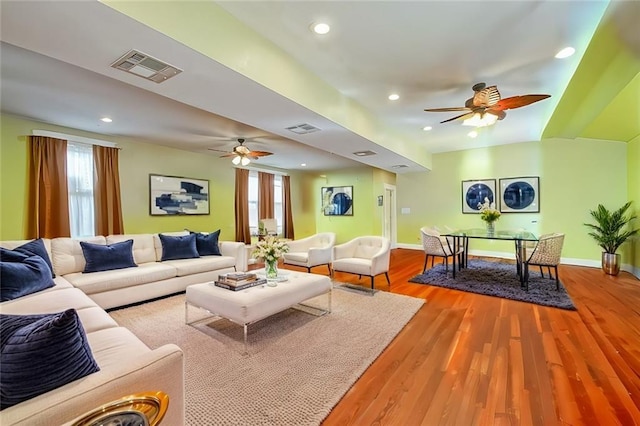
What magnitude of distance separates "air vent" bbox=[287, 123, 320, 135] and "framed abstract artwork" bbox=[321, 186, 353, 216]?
4.91 meters

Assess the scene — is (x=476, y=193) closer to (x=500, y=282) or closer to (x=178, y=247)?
(x=500, y=282)

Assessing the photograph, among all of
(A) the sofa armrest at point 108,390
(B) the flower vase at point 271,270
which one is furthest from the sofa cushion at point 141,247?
(A) the sofa armrest at point 108,390

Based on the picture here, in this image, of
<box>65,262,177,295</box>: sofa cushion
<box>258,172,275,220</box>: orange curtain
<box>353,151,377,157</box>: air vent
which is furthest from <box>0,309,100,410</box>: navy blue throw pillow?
<box>258,172,275,220</box>: orange curtain

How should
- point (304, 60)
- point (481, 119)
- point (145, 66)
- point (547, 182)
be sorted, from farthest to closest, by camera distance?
1. point (547, 182)
2. point (481, 119)
3. point (304, 60)
4. point (145, 66)

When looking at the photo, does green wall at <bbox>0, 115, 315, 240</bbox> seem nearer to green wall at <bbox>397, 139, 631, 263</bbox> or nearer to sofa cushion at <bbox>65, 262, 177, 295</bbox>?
sofa cushion at <bbox>65, 262, 177, 295</bbox>

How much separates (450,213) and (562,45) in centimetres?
517

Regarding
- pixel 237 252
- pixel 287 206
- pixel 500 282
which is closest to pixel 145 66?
pixel 237 252

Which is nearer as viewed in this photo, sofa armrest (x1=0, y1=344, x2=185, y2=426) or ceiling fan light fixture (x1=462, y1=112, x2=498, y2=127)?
sofa armrest (x1=0, y1=344, x2=185, y2=426)

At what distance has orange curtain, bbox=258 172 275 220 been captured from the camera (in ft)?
25.2

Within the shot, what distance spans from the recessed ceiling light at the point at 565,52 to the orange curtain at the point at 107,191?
6.32m

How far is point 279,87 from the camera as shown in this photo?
2689 mm

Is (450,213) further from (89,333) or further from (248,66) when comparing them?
(89,333)

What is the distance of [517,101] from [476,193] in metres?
4.40

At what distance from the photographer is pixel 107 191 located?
4.80 meters
